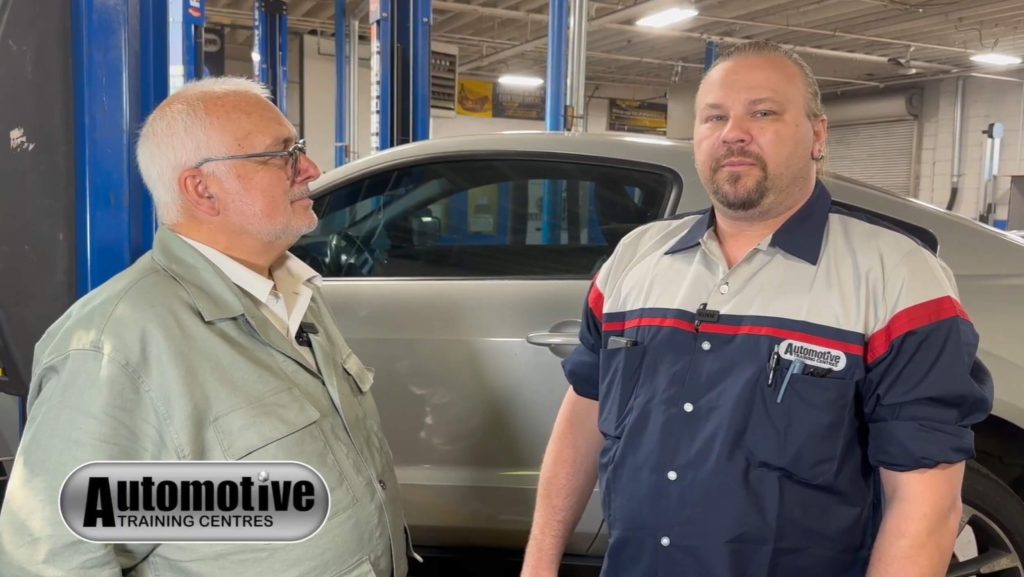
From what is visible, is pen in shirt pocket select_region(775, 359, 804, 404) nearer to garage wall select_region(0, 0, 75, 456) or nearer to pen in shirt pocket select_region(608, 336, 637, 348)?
pen in shirt pocket select_region(608, 336, 637, 348)

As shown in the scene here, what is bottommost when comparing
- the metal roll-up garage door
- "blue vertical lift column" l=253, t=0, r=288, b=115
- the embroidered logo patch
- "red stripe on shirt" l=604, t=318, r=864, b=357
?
the embroidered logo patch

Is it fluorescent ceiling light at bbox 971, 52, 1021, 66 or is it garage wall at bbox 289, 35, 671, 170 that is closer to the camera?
fluorescent ceiling light at bbox 971, 52, 1021, 66

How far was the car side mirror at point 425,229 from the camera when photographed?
247 centimetres

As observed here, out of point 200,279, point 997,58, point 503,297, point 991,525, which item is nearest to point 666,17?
point 997,58

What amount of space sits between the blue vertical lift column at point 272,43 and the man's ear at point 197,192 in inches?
337

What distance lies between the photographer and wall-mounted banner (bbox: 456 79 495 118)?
17578 mm

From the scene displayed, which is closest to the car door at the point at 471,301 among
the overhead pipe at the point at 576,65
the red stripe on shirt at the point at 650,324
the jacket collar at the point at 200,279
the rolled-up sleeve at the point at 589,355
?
the rolled-up sleeve at the point at 589,355

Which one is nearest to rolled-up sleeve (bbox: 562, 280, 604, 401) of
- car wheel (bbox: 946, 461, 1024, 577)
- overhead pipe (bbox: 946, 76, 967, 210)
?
car wheel (bbox: 946, 461, 1024, 577)

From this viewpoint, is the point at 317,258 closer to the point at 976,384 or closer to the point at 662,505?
the point at 662,505

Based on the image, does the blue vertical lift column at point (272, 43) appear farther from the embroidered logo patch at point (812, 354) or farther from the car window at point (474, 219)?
the embroidered logo patch at point (812, 354)

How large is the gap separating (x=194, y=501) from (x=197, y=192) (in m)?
0.49

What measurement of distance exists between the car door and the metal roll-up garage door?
15575mm

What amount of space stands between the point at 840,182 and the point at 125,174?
70.0 inches

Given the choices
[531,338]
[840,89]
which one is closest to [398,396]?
[531,338]
